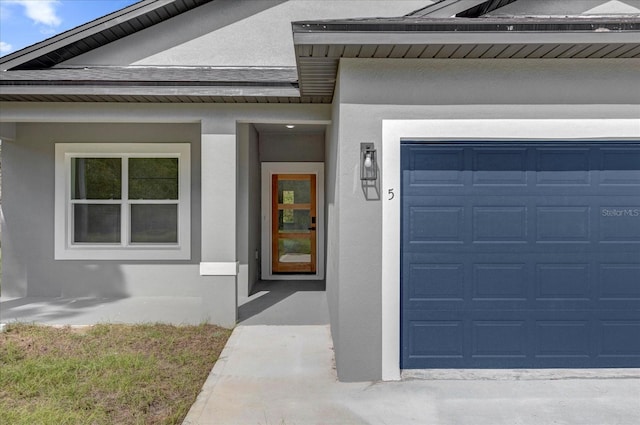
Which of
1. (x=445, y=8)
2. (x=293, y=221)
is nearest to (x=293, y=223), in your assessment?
(x=293, y=221)

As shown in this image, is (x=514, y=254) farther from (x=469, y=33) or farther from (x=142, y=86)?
(x=142, y=86)

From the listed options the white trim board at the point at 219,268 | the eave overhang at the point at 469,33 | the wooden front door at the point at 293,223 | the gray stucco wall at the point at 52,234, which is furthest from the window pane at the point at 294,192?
the eave overhang at the point at 469,33

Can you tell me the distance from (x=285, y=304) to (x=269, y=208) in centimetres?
306

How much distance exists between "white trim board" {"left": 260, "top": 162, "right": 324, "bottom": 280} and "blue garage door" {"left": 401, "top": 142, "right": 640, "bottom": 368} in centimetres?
528

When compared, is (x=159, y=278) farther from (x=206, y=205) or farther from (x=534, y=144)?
(x=534, y=144)

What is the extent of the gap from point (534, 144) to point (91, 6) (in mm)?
29641

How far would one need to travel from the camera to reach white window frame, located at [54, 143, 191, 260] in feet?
25.2

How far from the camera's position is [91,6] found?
25.9 metres

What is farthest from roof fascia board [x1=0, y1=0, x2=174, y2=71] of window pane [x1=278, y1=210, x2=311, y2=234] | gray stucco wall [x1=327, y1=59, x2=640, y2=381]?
window pane [x1=278, y1=210, x2=311, y2=234]

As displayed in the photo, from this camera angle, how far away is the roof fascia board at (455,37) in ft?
12.5

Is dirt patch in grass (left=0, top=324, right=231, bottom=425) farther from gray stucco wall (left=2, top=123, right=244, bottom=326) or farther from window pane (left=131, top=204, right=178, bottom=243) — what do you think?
window pane (left=131, top=204, right=178, bottom=243)

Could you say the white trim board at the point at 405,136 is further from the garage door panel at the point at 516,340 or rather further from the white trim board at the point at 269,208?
the white trim board at the point at 269,208

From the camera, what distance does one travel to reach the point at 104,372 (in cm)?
443

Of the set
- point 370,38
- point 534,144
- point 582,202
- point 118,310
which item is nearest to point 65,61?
point 118,310
